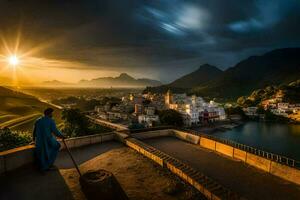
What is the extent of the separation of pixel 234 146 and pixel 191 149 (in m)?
1.66

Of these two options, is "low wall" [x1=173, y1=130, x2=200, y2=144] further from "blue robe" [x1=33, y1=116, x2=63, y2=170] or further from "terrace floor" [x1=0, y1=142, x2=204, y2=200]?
"blue robe" [x1=33, y1=116, x2=63, y2=170]

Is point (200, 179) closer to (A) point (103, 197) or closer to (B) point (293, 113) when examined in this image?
(A) point (103, 197)

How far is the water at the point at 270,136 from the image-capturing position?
155ft

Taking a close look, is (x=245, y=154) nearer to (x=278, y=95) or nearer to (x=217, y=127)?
(x=217, y=127)

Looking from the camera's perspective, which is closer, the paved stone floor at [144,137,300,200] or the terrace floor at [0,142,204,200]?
the terrace floor at [0,142,204,200]

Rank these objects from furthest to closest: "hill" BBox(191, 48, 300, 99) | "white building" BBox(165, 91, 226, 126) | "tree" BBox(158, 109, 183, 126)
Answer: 1. "hill" BBox(191, 48, 300, 99)
2. "white building" BBox(165, 91, 226, 126)
3. "tree" BBox(158, 109, 183, 126)

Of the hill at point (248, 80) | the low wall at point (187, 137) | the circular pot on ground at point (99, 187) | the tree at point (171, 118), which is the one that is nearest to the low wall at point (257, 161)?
the low wall at point (187, 137)

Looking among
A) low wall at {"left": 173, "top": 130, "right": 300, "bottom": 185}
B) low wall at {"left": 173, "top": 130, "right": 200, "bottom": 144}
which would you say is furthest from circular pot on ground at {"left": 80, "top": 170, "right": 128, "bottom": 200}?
low wall at {"left": 173, "top": 130, "right": 200, "bottom": 144}

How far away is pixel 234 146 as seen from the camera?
7.91 meters

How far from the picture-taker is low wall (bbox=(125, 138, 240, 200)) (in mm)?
4418

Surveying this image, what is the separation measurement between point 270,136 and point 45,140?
5994 centimetres

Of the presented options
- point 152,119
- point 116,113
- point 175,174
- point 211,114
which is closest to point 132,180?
point 175,174

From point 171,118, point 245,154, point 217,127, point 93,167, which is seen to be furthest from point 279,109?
point 93,167

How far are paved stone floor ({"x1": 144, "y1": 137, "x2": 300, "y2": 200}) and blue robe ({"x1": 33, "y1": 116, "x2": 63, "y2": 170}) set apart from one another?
4.17m
